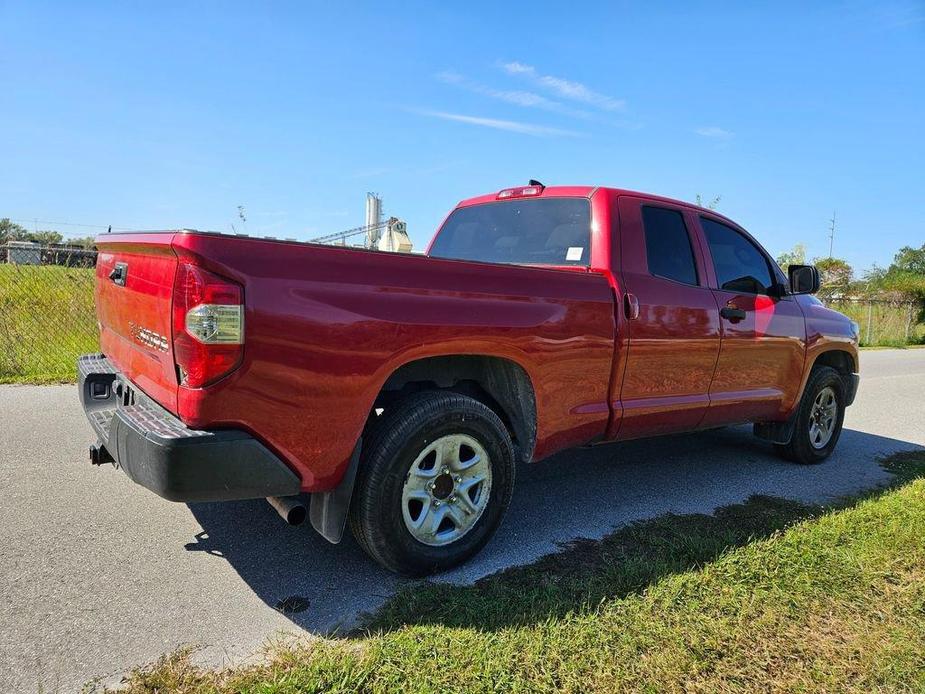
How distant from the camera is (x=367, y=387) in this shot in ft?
9.14

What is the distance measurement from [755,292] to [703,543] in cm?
223

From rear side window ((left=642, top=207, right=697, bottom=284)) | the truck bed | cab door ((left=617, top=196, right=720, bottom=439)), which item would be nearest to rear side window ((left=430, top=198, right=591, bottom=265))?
cab door ((left=617, top=196, right=720, bottom=439))

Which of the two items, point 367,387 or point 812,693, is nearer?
point 812,693

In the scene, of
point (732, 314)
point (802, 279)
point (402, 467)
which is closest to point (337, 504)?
point (402, 467)

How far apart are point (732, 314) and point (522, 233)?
1600mm

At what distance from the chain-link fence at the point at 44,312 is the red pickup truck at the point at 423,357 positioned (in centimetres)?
486

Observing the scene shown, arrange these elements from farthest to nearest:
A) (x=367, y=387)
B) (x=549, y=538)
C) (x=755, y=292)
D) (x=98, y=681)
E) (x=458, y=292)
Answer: (x=755, y=292) < (x=549, y=538) < (x=458, y=292) < (x=367, y=387) < (x=98, y=681)

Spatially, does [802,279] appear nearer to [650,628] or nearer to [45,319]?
[650,628]

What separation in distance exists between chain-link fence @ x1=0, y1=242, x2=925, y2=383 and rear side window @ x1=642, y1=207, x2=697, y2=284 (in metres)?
6.59

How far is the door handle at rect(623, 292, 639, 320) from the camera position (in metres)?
3.80

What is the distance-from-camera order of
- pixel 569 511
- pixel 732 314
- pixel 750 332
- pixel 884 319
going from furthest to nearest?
1. pixel 884 319
2. pixel 750 332
3. pixel 732 314
4. pixel 569 511

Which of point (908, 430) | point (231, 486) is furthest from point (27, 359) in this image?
point (908, 430)

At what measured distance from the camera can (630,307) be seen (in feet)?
12.5

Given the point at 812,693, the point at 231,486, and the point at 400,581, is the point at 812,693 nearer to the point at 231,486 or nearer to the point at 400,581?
the point at 400,581
